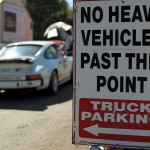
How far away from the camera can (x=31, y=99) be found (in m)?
11.3

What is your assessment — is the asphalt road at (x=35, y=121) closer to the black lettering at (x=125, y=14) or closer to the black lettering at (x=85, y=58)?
the black lettering at (x=85, y=58)

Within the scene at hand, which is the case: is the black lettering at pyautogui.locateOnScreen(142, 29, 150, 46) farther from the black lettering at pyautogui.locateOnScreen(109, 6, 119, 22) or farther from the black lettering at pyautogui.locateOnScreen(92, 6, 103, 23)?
the black lettering at pyautogui.locateOnScreen(92, 6, 103, 23)

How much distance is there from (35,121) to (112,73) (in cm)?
398

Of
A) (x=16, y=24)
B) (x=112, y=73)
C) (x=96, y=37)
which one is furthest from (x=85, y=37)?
(x=16, y=24)

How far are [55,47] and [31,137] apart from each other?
614cm

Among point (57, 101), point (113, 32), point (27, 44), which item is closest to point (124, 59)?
point (113, 32)

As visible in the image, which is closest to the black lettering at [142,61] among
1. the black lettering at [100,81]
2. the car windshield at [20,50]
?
the black lettering at [100,81]

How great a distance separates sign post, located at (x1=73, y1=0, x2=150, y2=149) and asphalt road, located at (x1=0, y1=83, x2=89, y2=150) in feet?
5.39

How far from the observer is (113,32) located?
4582mm

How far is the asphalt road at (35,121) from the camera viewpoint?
6535mm

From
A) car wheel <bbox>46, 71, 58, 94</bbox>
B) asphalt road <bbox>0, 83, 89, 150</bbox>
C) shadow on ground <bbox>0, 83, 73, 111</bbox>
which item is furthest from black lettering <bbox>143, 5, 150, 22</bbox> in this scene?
car wheel <bbox>46, 71, 58, 94</bbox>

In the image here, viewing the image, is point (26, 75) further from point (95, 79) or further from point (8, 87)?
point (95, 79)

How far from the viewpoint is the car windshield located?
11802mm

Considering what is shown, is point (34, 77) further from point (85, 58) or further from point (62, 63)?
point (85, 58)
